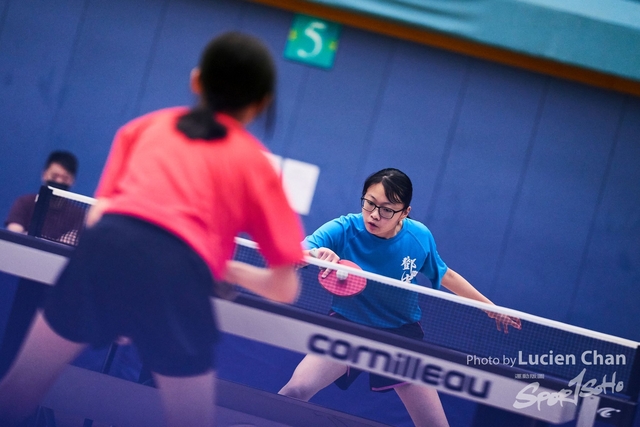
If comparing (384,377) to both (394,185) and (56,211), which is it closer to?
(394,185)

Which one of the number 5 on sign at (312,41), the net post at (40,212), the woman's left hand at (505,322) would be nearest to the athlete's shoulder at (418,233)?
the woman's left hand at (505,322)

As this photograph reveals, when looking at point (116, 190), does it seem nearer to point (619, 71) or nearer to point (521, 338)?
point (521, 338)

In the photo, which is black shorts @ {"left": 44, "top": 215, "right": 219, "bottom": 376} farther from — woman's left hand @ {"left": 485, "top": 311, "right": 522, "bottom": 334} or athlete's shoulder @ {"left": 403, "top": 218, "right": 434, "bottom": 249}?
athlete's shoulder @ {"left": 403, "top": 218, "right": 434, "bottom": 249}

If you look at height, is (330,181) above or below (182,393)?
above

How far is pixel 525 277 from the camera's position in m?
5.51

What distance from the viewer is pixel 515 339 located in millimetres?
2896

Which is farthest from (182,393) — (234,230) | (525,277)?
(525,277)

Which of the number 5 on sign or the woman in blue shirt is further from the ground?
the number 5 on sign

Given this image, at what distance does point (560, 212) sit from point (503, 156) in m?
0.68

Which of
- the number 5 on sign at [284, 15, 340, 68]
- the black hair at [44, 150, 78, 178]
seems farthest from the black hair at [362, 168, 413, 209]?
the black hair at [44, 150, 78, 178]

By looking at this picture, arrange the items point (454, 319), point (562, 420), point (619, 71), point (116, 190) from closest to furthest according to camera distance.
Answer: point (116, 190)
point (562, 420)
point (454, 319)
point (619, 71)

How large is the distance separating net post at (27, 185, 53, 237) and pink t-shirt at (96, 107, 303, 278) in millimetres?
1465

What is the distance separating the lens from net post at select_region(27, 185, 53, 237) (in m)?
2.81

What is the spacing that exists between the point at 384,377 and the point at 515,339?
0.62m
